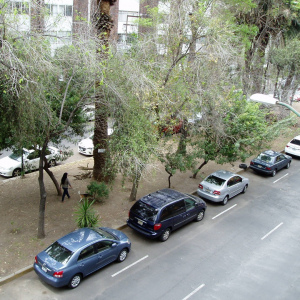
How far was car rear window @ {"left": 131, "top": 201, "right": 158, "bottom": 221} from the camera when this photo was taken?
11.9 meters

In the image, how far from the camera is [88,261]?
31.6ft

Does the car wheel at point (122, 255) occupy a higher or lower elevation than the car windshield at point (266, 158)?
lower

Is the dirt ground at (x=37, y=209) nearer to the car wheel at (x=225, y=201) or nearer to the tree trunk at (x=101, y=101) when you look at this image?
the tree trunk at (x=101, y=101)

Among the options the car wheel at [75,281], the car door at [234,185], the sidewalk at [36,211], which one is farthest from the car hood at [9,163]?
the car door at [234,185]

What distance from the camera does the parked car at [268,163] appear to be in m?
19.6

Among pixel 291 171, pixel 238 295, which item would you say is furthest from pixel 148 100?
pixel 291 171

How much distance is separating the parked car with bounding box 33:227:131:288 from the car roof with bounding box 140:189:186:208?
79.9 inches

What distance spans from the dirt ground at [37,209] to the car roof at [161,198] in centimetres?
88

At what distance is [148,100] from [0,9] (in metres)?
5.78

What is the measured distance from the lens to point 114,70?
38.9 ft

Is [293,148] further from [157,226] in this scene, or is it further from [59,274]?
[59,274]

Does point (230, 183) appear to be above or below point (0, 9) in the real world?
below

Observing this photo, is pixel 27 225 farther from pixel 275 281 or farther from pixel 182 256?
pixel 275 281

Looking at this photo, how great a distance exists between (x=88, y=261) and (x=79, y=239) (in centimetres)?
75
